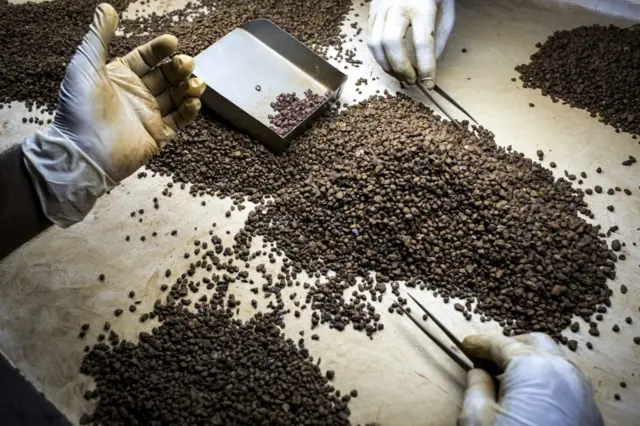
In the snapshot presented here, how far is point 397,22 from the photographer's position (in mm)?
3000

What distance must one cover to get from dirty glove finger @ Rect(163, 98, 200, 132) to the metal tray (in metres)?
0.32

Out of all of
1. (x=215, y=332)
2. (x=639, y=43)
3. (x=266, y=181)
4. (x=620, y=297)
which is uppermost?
(x=639, y=43)

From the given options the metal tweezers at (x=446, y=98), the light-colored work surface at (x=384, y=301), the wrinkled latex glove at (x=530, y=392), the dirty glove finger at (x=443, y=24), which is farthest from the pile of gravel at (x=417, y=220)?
the dirty glove finger at (x=443, y=24)

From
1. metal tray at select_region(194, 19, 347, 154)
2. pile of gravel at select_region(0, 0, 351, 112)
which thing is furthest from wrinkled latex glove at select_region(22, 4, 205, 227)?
pile of gravel at select_region(0, 0, 351, 112)

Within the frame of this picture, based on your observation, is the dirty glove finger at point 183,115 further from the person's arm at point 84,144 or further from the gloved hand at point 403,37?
the gloved hand at point 403,37

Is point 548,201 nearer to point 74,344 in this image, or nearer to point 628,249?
point 628,249

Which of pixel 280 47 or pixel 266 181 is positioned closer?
pixel 266 181

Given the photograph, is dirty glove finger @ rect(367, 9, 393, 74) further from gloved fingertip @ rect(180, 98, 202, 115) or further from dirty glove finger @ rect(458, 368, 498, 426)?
dirty glove finger @ rect(458, 368, 498, 426)

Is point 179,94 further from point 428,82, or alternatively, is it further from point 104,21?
point 428,82

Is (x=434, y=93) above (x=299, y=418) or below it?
above

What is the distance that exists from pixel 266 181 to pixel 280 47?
1.02 meters

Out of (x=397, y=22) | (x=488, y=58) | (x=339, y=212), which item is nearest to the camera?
(x=339, y=212)

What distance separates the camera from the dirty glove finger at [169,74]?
256cm

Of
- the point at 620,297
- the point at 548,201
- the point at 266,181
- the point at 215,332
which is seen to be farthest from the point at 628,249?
the point at 215,332
